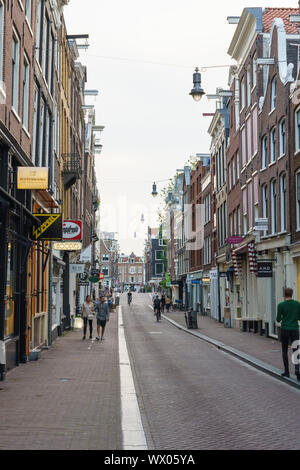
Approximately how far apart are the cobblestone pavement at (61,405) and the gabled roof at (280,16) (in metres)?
19.3

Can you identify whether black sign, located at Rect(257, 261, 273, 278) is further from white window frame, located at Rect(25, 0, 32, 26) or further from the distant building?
the distant building

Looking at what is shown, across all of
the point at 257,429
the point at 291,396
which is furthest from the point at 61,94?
the point at 257,429

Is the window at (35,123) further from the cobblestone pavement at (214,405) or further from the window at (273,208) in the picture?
the window at (273,208)

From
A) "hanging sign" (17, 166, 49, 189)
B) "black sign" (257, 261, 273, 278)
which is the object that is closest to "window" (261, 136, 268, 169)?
"black sign" (257, 261, 273, 278)

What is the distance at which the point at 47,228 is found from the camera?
52.0 feet

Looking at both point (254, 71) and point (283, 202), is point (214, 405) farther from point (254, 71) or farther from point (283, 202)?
point (254, 71)

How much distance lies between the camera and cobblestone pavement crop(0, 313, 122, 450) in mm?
7199

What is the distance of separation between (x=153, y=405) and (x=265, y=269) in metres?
14.4

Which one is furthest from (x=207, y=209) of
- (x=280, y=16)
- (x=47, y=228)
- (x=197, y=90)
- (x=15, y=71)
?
(x=15, y=71)

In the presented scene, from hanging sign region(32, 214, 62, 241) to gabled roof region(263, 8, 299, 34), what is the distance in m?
17.7

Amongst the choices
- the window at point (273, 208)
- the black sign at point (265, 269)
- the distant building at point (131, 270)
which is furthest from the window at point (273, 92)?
the distant building at point (131, 270)

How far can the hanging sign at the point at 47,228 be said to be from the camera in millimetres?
15820

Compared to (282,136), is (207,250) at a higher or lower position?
lower

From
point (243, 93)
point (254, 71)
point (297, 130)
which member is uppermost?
point (254, 71)
